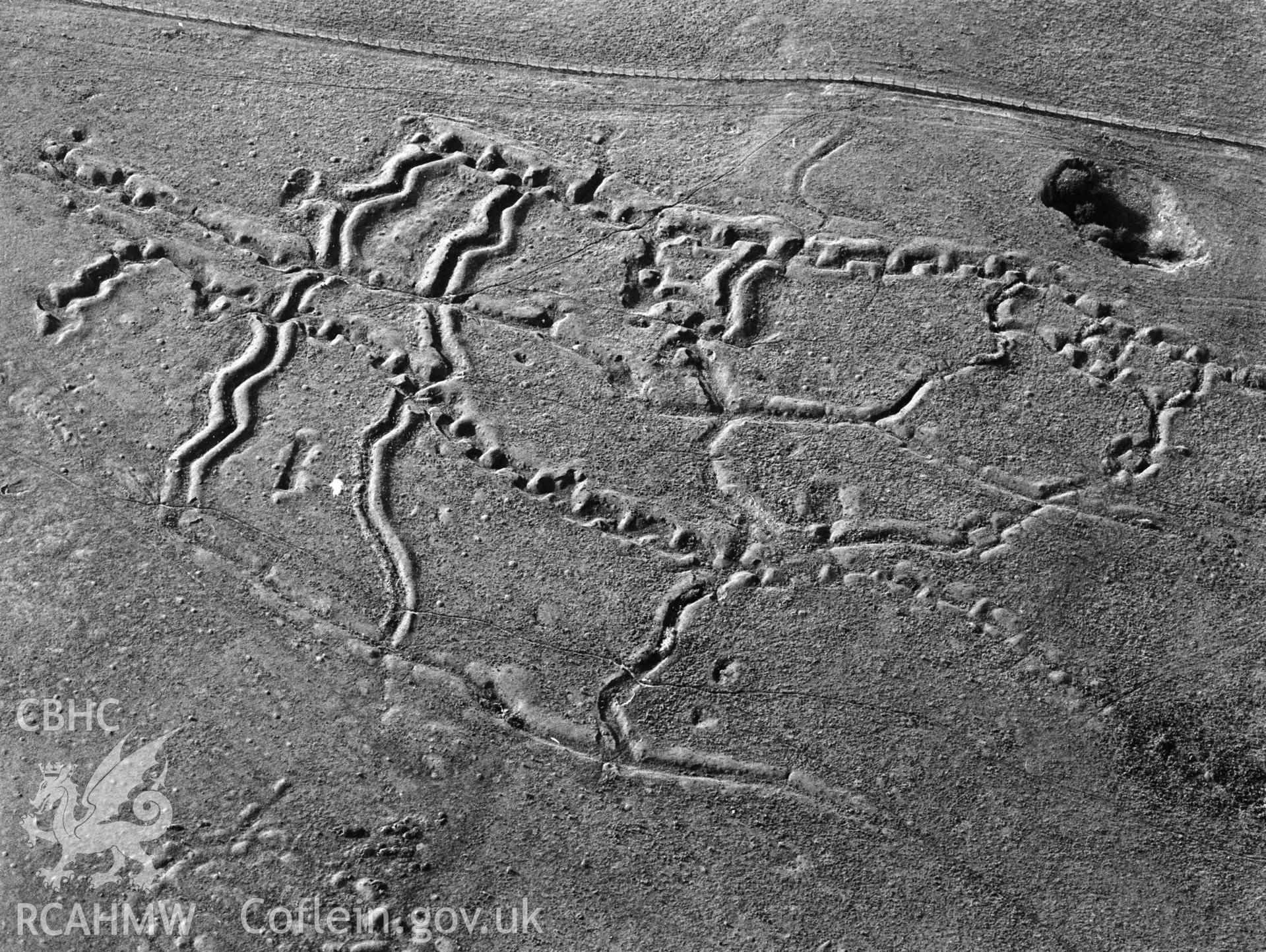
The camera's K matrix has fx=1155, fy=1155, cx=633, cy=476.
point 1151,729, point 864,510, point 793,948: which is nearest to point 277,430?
point 864,510

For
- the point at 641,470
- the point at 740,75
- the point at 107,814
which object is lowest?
the point at 107,814

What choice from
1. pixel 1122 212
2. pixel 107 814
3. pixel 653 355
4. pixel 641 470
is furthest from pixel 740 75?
pixel 107 814

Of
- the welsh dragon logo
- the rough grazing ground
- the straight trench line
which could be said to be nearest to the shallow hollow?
the rough grazing ground

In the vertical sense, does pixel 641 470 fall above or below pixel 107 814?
above

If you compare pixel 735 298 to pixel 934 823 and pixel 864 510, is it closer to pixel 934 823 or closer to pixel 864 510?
pixel 864 510

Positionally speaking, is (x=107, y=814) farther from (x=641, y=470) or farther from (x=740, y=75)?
(x=740, y=75)
